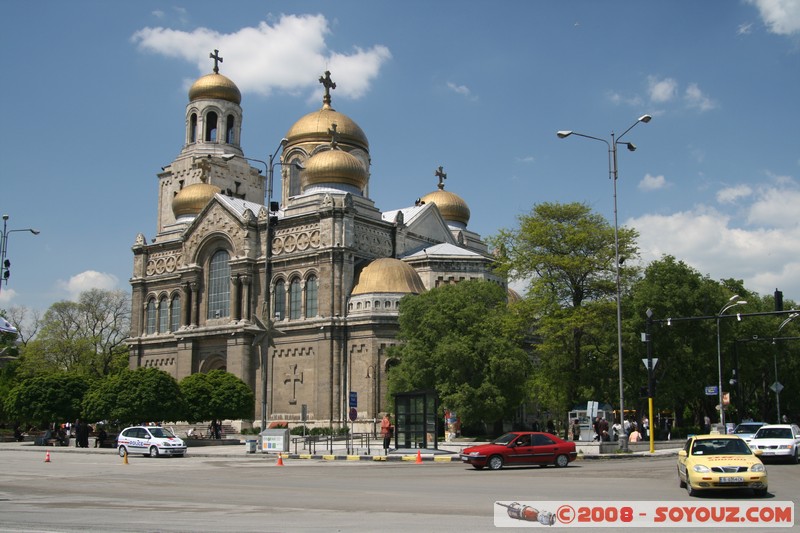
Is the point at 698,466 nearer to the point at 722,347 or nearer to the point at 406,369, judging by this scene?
the point at 406,369

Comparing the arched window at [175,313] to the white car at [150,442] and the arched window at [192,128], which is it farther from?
the white car at [150,442]

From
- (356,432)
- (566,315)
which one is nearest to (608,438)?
(566,315)

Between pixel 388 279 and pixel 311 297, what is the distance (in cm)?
673

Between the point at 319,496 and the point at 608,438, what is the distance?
84.9ft

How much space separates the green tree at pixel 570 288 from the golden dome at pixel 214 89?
40300 millimetres

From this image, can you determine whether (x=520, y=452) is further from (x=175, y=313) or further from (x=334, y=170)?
(x=175, y=313)

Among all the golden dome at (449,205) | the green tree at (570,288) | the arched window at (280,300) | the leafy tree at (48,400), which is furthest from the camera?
the golden dome at (449,205)

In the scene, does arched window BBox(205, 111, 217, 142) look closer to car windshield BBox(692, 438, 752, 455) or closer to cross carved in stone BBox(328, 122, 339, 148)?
cross carved in stone BBox(328, 122, 339, 148)

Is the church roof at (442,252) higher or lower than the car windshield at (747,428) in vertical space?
Answer: higher

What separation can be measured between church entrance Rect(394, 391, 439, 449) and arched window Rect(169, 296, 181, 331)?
39.6 metres

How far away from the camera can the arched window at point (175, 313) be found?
241 feet

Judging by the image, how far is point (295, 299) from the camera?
65688 mm

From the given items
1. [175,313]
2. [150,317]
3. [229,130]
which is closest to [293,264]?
[175,313]

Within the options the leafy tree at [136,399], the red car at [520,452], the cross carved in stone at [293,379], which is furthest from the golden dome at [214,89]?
the red car at [520,452]
